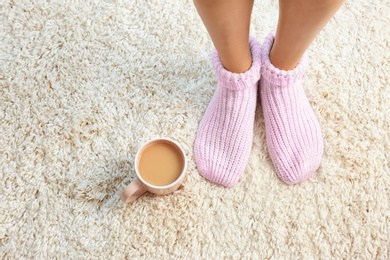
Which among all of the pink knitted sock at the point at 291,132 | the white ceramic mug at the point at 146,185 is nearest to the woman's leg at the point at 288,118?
the pink knitted sock at the point at 291,132

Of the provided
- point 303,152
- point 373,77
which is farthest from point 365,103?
point 303,152

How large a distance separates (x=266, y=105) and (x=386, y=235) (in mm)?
373

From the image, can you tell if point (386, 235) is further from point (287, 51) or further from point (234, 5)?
point (234, 5)

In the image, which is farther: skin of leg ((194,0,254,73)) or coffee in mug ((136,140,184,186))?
Result: coffee in mug ((136,140,184,186))

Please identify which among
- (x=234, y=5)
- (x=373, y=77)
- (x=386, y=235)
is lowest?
(x=386, y=235)

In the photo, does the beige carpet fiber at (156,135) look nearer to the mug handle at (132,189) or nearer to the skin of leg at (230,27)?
the mug handle at (132,189)

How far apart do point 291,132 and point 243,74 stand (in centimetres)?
18

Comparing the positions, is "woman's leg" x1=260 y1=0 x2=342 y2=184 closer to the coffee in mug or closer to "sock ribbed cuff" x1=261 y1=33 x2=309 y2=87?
"sock ribbed cuff" x1=261 y1=33 x2=309 y2=87

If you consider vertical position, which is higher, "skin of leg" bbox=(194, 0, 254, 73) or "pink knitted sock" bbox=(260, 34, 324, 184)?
"skin of leg" bbox=(194, 0, 254, 73)

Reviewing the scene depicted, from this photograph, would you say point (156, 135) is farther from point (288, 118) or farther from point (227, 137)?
point (288, 118)

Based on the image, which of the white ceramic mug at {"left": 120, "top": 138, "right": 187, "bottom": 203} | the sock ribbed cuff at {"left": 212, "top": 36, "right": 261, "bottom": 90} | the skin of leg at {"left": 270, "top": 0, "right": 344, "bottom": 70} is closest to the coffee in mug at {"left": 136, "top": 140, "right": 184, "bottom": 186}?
the white ceramic mug at {"left": 120, "top": 138, "right": 187, "bottom": 203}

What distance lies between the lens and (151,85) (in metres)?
0.99

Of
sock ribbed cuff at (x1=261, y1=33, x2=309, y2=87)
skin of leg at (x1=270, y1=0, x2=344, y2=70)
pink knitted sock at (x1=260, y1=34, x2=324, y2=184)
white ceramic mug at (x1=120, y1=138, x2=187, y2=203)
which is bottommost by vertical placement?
pink knitted sock at (x1=260, y1=34, x2=324, y2=184)

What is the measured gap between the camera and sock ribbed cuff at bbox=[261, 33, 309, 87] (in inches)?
31.4
